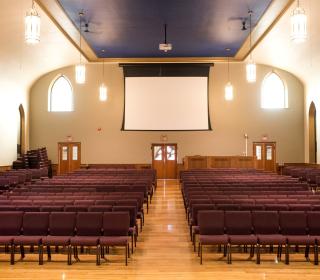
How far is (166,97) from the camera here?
22656mm

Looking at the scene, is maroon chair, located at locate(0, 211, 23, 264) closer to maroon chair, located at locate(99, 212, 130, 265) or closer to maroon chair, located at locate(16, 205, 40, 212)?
maroon chair, located at locate(16, 205, 40, 212)

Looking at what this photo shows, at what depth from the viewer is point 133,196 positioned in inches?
374

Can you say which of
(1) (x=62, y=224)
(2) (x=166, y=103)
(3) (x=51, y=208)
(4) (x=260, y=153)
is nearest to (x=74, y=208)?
(3) (x=51, y=208)

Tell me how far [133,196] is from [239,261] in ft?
11.3

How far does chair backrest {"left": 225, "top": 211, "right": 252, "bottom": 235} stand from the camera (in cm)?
698

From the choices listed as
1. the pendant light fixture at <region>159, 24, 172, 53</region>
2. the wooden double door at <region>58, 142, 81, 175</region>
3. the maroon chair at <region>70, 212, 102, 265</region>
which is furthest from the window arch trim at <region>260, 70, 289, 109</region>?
the maroon chair at <region>70, 212, 102, 265</region>

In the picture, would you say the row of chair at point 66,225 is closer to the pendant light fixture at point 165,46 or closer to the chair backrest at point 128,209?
the chair backrest at point 128,209

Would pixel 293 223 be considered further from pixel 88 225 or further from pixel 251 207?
pixel 88 225

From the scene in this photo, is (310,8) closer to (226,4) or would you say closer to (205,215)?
(226,4)

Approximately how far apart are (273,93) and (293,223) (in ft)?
56.8

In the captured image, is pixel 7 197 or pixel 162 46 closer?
pixel 7 197

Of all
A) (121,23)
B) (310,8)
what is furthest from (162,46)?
(310,8)

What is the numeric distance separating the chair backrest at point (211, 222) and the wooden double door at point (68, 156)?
1709cm

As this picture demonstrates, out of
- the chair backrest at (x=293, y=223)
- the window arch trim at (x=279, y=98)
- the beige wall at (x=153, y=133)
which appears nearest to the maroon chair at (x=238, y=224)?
the chair backrest at (x=293, y=223)
